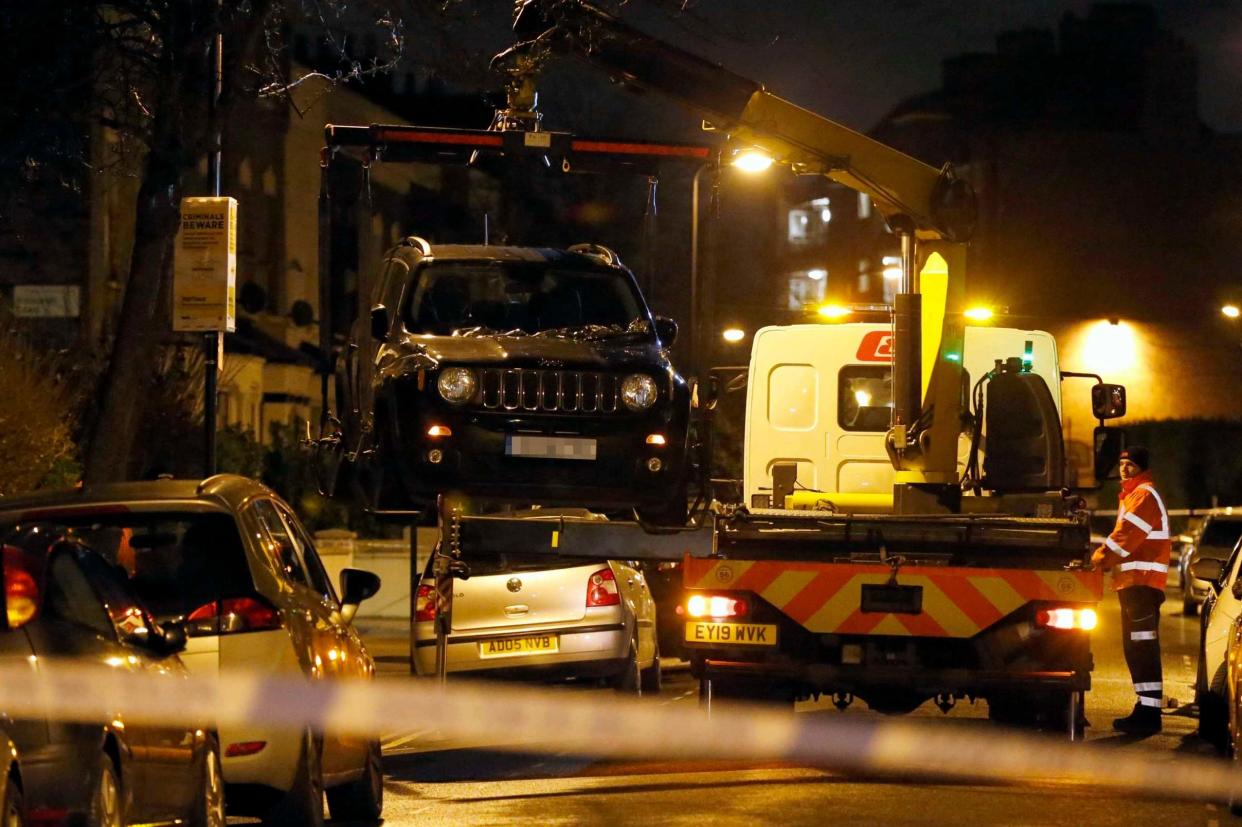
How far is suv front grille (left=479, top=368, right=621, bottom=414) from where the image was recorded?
13961mm

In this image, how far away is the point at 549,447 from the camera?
45.9 feet

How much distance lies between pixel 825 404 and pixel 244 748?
341 inches

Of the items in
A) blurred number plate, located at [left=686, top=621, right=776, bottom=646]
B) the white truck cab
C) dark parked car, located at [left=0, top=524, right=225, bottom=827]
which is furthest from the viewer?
the white truck cab

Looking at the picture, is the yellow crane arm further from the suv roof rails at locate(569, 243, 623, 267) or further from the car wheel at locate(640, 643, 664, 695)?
the car wheel at locate(640, 643, 664, 695)

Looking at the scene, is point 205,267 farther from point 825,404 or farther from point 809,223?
point 809,223

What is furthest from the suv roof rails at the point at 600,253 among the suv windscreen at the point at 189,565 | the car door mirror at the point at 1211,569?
the suv windscreen at the point at 189,565

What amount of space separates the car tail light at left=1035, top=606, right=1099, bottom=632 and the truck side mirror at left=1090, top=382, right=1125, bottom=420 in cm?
320

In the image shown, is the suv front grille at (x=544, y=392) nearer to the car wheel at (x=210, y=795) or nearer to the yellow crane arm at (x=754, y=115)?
the yellow crane arm at (x=754, y=115)

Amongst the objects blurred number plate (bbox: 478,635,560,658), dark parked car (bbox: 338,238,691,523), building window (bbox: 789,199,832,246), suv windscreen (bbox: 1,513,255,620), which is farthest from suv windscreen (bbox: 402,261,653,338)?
building window (bbox: 789,199,832,246)

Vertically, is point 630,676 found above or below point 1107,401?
below

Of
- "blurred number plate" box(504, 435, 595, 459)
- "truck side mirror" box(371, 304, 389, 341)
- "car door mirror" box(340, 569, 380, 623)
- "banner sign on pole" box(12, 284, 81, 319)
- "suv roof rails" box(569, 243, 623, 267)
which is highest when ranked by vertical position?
"banner sign on pole" box(12, 284, 81, 319)

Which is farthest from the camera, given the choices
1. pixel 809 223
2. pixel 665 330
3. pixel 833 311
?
pixel 809 223

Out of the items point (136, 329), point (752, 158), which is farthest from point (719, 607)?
point (136, 329)

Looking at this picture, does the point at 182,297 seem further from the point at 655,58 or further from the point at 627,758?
the point at 627,758
